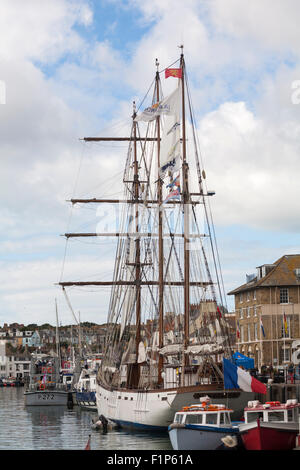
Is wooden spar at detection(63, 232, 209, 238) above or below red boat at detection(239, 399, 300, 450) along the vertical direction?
above

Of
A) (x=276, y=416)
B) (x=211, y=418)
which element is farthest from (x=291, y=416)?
(x=211, y=418)

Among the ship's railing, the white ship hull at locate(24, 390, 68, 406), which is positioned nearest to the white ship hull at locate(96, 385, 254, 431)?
the white ship hull at locate(24, 390, 68, 406)

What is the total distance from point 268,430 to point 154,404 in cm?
1391

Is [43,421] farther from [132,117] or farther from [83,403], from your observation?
[132,117]

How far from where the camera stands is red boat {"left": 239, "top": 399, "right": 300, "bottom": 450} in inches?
1286

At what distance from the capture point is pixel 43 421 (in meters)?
63.5

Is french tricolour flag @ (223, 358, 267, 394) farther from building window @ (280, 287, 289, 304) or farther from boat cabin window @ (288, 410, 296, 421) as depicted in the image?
building window @ (280, 287, 289, 304)

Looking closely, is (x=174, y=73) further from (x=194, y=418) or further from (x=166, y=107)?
(x=194, y=418)

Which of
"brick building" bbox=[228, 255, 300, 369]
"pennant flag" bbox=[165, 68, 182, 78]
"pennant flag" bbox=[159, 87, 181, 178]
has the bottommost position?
"brick building" bbox=[228, 255, 300, 369]

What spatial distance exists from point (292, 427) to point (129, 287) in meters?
31.7

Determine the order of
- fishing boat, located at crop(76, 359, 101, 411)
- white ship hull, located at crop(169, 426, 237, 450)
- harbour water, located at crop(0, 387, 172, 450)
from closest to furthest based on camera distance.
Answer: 1. white ship hull, located at crop(169, 426, 237, 450)
2. harbour water, located at crop(0, 387, 172, 450)
3. fishing boat, located at crop(76, 359, 101, 411)

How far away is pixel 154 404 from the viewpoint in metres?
45.7

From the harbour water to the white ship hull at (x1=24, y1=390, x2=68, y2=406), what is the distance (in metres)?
8.61

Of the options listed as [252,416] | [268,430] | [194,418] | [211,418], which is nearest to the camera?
[268,430]
